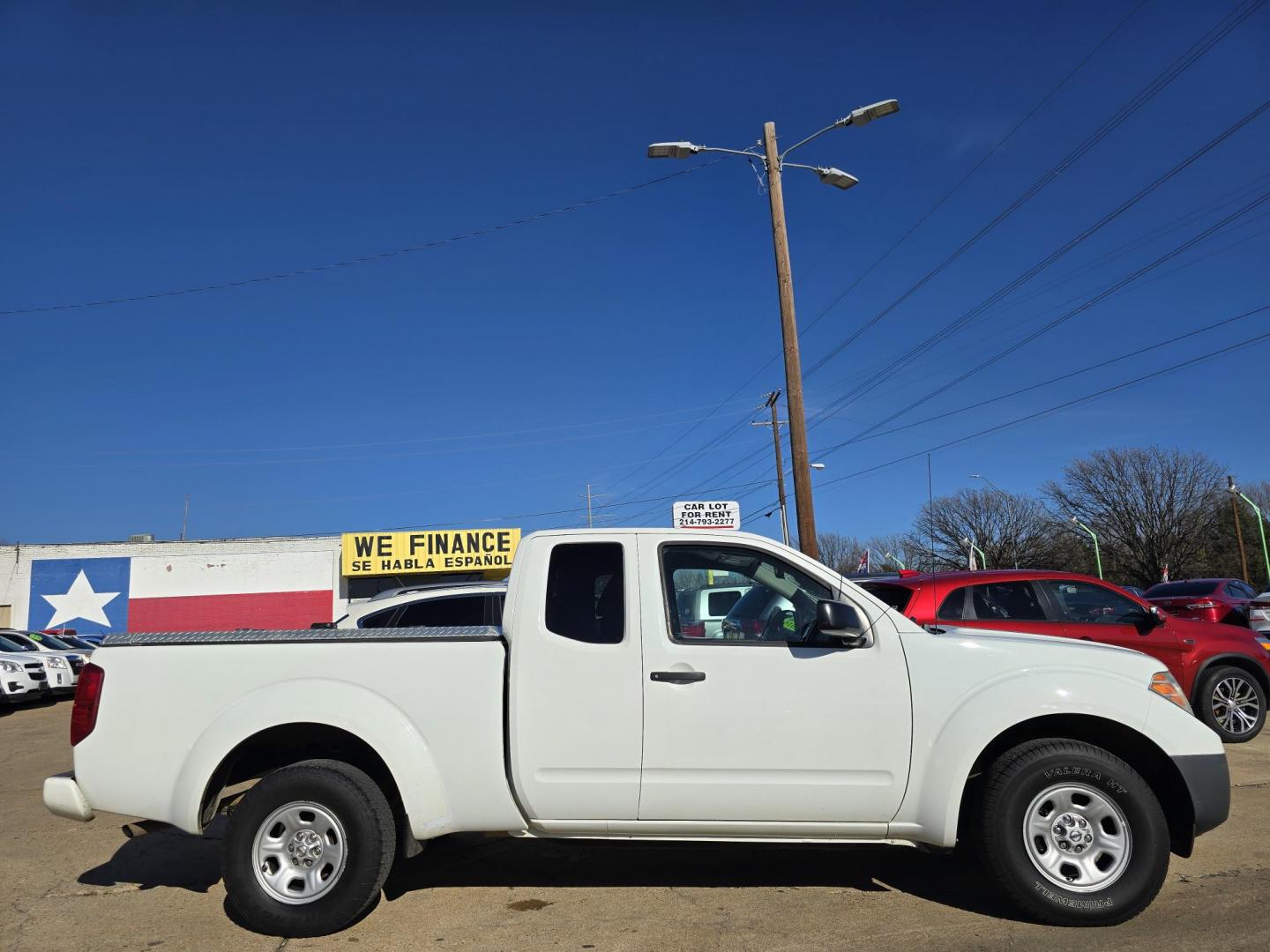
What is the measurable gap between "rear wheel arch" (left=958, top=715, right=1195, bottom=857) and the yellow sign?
108 feet

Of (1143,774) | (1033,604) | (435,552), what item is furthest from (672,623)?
(435,552)

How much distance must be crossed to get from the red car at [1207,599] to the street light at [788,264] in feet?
15.9

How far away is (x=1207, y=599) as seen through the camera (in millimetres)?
12930

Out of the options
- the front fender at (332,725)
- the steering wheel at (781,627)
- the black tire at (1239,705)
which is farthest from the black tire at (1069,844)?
the black tire at (1239,705)

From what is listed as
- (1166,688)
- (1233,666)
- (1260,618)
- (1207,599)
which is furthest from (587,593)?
(1207,599)

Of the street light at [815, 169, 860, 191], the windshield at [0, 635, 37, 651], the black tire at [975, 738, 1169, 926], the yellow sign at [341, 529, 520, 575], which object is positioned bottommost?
the black tire at [975, 738, 1169, 926]

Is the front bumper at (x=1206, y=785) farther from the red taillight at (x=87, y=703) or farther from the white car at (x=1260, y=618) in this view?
the white car at (x=1260, y=618)

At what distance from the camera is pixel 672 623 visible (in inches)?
175

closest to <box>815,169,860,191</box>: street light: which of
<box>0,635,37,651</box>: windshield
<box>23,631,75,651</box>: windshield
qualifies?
<box>0,635,37,651</box>: windshield

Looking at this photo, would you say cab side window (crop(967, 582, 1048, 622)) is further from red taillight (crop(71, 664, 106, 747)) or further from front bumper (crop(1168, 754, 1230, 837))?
red taillight (crop(71, 664, 106, 747))

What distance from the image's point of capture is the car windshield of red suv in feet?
51.1

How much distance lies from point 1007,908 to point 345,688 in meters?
3.50

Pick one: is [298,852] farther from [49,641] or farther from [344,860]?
[49,641]

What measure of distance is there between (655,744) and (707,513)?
1104cm
